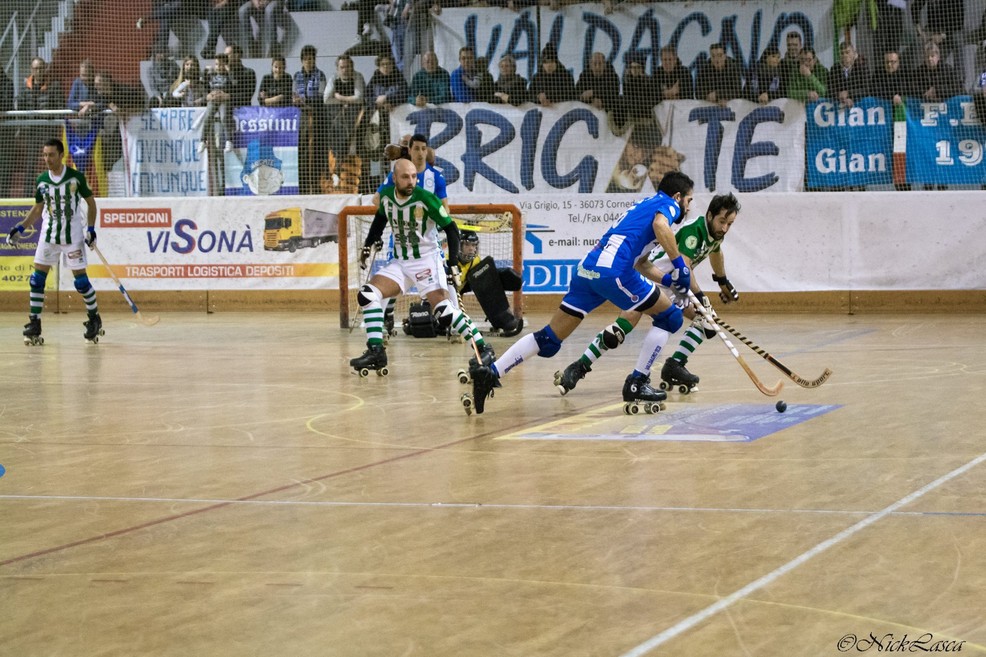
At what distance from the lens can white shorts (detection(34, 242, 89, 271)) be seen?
46.0ft

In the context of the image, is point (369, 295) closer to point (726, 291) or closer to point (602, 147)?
point (726, 291)

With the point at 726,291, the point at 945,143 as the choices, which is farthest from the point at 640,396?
the point at 945,143

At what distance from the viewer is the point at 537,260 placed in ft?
57.5

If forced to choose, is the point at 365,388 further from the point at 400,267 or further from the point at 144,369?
the point at 144,369

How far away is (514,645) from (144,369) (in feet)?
27.6

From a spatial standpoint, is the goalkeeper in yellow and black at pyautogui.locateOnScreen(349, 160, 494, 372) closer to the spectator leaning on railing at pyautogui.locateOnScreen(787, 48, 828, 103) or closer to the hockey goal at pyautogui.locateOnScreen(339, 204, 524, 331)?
the hockey goal at pyautogui.locateOnScreen(339, 204, 524, 331)

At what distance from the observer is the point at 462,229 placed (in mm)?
14898

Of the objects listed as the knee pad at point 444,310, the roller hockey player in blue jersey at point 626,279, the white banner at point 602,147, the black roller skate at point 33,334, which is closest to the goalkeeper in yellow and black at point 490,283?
the white banner at point 602,147

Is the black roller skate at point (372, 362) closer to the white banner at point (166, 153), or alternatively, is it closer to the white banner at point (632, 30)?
the white banner at point (632, 30)

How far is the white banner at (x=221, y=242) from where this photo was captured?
18.2 m

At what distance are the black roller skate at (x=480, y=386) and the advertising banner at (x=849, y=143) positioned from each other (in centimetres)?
1074

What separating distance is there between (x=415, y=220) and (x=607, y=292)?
95.6 inches

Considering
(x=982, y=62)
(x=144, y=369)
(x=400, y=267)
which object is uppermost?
(x=982, y=62)

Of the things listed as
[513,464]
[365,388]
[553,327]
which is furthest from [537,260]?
[513,464]
